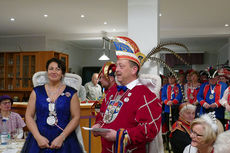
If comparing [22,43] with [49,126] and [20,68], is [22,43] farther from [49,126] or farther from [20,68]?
[49,126]

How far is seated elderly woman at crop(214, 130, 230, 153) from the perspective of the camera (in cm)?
180

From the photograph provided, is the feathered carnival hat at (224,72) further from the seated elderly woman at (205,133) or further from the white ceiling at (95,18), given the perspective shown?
the seated elderly woman at (205,133)

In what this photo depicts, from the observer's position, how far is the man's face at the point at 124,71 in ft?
6.34

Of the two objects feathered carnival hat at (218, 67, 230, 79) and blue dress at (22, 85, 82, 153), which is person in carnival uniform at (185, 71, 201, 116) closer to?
feathered carnival hat at (218, 67, 230, 79)

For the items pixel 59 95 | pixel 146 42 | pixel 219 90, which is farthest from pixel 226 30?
pixel 59 95

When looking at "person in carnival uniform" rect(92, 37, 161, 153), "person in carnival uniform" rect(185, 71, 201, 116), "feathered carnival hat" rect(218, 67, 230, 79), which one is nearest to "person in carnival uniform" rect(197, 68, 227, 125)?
"feathered carnival hat" rect(218, 67, 230, 79)

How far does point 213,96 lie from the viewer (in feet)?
16.2

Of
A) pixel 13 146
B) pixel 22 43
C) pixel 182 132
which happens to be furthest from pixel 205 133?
pixel 22 43

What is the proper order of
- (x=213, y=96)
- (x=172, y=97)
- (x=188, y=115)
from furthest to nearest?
(x=172, y=97)
(x=213, y=96)
(x=188, y=115)

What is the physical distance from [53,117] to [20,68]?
287 inches

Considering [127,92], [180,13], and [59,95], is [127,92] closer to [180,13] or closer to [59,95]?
[59,95]

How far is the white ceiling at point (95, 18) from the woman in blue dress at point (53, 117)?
3.26 m

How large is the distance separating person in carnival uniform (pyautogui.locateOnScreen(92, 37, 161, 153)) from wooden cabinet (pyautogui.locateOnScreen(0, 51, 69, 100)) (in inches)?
286

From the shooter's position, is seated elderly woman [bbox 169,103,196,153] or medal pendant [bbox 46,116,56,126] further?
seated elderly woman [bbox 169,103,196,153]
